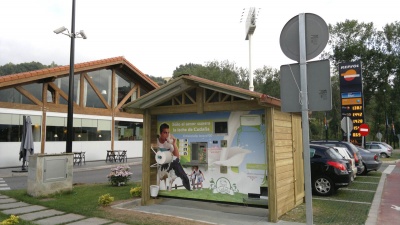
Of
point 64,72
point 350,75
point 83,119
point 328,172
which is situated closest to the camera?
point 328,172

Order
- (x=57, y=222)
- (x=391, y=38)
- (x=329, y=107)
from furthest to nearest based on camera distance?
(x=391, y=38) → (x=57, y=222) → (x=329, y=107)

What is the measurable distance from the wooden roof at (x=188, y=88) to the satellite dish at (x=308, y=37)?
250cm

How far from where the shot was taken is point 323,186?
9.87 meters

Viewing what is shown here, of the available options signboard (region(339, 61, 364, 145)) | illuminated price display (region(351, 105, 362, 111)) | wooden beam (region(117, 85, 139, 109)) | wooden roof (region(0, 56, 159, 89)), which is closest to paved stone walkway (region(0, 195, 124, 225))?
wooden roof (region(0, 56, 159, 89))

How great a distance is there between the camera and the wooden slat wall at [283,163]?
21.6 feet

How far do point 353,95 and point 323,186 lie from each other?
683 inches

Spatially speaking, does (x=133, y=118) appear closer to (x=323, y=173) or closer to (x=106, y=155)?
(x=106, y=155)

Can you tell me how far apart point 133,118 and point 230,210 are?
20771 mm

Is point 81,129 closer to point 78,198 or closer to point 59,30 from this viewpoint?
point 59,30

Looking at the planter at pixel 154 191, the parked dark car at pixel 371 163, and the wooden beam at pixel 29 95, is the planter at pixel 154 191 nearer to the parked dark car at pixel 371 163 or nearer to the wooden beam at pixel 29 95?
the parked dark car at pixel 371 163

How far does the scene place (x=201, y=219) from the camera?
21.9 feet

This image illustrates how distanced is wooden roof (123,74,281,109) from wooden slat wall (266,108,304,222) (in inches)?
21.5

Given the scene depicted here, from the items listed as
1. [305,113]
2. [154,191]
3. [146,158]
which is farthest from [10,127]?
[305,113]

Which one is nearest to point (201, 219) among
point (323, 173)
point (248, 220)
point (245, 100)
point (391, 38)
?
point (248, 220)
